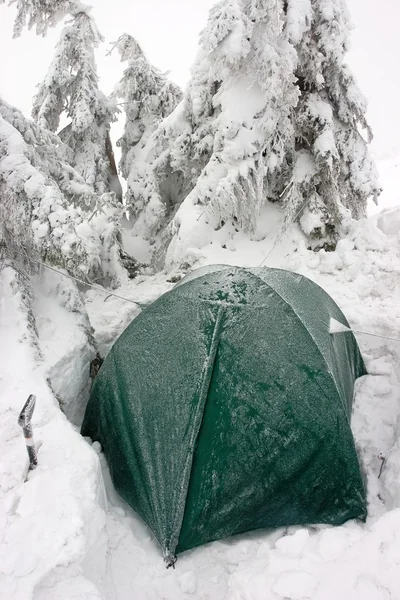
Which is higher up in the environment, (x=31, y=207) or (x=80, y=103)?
(x=80, y=103)

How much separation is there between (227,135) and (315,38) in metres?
2.18

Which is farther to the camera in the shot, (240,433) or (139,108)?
(139,108)

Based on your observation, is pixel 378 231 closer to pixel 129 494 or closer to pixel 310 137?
pixel 310 137

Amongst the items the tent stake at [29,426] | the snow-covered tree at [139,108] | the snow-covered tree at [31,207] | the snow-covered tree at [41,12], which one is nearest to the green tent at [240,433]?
the tent stake at [29,426]

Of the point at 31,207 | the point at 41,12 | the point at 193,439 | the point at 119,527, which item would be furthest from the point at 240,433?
the point at 41,12

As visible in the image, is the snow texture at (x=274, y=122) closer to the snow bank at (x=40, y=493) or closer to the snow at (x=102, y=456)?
the snow at (x=102, y=456)

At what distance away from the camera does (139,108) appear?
8867 millimetres

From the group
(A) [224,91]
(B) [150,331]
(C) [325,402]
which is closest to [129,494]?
(B) [150,331]

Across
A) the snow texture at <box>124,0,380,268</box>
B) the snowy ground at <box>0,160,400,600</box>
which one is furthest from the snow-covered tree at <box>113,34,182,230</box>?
the snowy ground at <box>0,160,400,600</box>

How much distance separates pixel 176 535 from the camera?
317 cm

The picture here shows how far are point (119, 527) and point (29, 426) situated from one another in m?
1.25

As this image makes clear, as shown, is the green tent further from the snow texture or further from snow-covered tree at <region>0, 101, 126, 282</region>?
the snow texture

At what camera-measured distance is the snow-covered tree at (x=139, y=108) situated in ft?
27.4

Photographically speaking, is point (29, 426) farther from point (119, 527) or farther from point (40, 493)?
point (119, 527)
